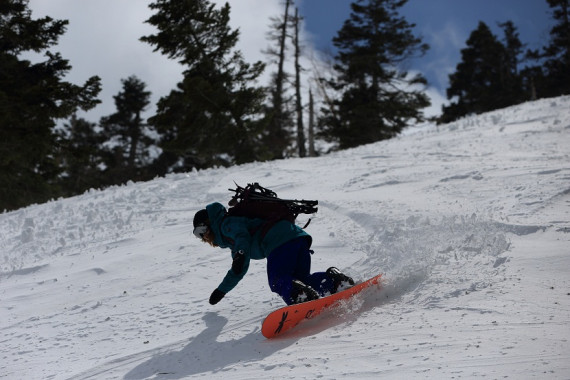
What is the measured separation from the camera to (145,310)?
4.77 m

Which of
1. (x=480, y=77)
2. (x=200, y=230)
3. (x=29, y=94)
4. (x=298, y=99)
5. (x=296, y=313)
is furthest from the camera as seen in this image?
(x=480, y=77)

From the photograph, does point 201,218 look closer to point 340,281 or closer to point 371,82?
point 340,281

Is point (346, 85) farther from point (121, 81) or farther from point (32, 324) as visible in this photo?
point (32, 324)

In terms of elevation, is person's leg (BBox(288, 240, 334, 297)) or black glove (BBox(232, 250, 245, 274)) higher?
black glove (BBox(232, 250, 245, 274))

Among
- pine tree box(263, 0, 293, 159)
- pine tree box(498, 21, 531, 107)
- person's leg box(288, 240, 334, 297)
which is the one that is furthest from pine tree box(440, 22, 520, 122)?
person's leg box(288, 240, 334, 297)

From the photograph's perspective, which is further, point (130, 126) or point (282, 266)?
point (130, 126)

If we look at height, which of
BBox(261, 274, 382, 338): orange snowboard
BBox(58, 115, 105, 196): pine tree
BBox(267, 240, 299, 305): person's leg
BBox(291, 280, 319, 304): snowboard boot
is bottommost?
BBox(261, 274, 382, 338): orange snowboard

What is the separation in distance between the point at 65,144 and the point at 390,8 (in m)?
20.4

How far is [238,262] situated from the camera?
3959 mm

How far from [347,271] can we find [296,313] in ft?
4.93

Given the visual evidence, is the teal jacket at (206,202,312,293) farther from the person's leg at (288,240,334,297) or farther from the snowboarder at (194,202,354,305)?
the person's leg at (288,240,334,297)

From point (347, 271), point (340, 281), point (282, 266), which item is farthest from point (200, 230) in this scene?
point (347, 271)

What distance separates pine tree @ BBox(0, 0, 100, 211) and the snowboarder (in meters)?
15.2

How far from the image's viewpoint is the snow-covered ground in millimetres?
2939
